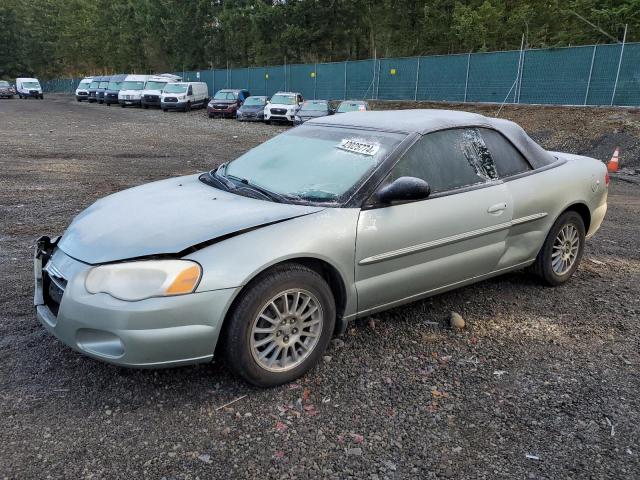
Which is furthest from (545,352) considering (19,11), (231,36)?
(19,11)

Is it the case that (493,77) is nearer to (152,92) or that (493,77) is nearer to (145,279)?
(145,279)

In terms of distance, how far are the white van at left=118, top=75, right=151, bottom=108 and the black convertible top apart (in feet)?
126

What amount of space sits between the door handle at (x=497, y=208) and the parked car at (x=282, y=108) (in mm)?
23005

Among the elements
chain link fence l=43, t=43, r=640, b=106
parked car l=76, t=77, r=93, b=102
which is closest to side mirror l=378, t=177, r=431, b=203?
chain link fence l=43, t=43, r=640, b=106

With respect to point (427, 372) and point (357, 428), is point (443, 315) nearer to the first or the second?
point (427, 372)

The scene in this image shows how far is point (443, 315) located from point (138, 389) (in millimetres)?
2273

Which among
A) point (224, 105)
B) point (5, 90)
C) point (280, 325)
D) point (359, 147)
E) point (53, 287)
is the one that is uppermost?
point (359, 147)

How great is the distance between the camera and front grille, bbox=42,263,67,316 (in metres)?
3.05

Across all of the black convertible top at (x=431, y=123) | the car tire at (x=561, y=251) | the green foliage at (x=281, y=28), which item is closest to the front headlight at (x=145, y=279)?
the black convertible top at (x=431, y=123)

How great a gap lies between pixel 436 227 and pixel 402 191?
1.49 feet

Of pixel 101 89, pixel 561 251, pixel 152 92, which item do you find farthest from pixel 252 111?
pixel 561 251

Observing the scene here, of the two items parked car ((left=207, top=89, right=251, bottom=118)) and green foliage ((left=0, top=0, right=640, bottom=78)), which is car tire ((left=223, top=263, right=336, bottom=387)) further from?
parked car ((left=207, top=89, right=251, bottom=118))

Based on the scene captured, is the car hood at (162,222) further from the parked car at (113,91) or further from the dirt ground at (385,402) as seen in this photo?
the parked car at (113,91)

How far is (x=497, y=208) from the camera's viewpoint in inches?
158
